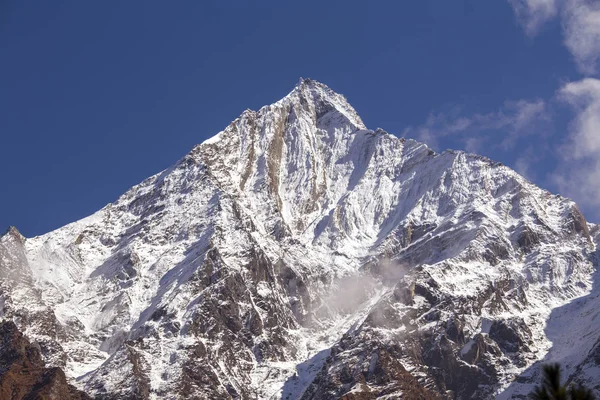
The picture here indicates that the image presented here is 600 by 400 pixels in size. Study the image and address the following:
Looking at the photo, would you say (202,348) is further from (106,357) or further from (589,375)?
(589,375)

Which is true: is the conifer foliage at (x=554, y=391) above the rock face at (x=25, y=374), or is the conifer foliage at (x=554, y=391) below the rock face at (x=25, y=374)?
below

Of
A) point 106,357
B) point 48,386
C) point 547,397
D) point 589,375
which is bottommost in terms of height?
point 547,397

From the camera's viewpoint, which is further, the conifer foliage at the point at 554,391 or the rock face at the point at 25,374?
the rock face at the point at 25,374

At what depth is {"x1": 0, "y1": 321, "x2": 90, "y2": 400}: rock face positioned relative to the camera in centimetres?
16425

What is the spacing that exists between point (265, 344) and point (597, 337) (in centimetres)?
Answer: 6011

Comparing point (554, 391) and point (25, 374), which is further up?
point (25, 374)

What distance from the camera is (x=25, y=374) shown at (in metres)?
172

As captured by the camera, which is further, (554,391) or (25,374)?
(25,374)

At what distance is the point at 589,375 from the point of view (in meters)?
167

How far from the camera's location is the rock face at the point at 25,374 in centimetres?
16425

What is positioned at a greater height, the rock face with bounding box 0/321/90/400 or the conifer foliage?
the rock face with bounding box 0/321/90/400

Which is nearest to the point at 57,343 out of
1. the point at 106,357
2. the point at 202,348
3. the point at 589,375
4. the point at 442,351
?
the point at 106,357

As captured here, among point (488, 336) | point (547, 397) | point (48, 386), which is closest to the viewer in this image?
point (547, 397)

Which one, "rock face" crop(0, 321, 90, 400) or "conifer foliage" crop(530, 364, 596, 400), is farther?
"rock face" crop(0, 321, 90, 400)
